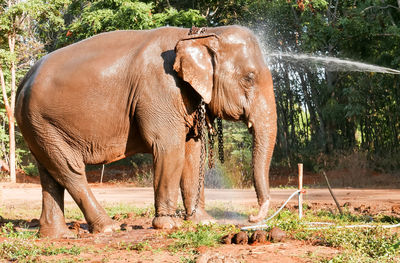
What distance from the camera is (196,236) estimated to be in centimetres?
560

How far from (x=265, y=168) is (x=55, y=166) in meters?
2.68

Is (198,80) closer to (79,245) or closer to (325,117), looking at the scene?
(79,245)

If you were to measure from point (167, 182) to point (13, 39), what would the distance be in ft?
62.6

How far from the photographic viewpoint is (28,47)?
25.5 meters

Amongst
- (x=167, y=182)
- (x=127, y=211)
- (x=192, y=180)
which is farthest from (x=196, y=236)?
(x=127, y=211)

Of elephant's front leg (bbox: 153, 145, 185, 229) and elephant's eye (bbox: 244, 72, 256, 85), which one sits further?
elephant's eye (bbox: 244, 72, 256, 85)

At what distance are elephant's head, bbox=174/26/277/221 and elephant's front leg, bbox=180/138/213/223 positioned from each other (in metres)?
0.78

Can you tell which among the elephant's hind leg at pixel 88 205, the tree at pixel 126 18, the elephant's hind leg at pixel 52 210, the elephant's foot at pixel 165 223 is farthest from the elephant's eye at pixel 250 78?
the tree at pixel 126 18

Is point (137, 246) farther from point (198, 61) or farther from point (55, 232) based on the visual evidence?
point (198, 61)

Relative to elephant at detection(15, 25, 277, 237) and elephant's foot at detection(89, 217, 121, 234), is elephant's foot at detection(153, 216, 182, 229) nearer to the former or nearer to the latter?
elephant at detection(15, 25, 277, 237)

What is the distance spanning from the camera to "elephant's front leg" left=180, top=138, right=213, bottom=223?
7371 millimetres

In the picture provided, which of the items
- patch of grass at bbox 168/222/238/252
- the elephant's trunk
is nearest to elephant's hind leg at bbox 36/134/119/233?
patch of grass at bbox 168/222/238/252

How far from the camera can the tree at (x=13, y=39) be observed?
22.0 metres

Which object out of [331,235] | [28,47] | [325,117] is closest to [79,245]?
[331,235]
